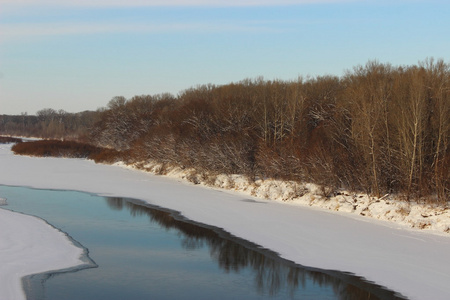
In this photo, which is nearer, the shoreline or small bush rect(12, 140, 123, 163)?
the shoreline

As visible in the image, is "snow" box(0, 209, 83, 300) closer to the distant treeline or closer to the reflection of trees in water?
the reflection of trees in water

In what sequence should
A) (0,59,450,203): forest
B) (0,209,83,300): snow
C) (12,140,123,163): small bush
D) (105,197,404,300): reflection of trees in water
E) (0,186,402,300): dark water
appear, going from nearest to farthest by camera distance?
(0,186,402,300): dark water → (0,209,83,300): snow → (105,197,404,300): reflection of trees in water → (0,59,450,203): forest → (12,140,123,163): small bush

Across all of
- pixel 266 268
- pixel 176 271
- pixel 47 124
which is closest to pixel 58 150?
pixel 176 271

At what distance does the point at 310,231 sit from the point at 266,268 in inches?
179

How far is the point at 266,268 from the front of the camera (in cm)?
1170

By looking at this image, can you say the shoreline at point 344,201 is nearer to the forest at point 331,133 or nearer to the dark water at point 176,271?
the forest at point 331,133

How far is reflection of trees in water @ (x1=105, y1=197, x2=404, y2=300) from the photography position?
10.0 meters

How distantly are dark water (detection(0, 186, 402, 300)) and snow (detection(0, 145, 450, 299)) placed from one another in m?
0.62

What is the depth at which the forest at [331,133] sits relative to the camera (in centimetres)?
1858

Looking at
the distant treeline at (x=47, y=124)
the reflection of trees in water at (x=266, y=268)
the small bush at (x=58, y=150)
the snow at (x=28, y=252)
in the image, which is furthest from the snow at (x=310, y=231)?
the distant treeline at (x=47, y=124)

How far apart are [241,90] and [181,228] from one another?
24.2 meters

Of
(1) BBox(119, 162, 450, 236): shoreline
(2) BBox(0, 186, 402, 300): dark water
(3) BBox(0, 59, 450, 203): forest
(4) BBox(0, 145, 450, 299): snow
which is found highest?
(3) BBox(0, 59, 450, 203): forest

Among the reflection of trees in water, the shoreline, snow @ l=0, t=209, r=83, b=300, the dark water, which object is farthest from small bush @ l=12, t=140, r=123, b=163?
the reflection of trees in water

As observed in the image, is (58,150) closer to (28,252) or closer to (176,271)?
(28,252)
